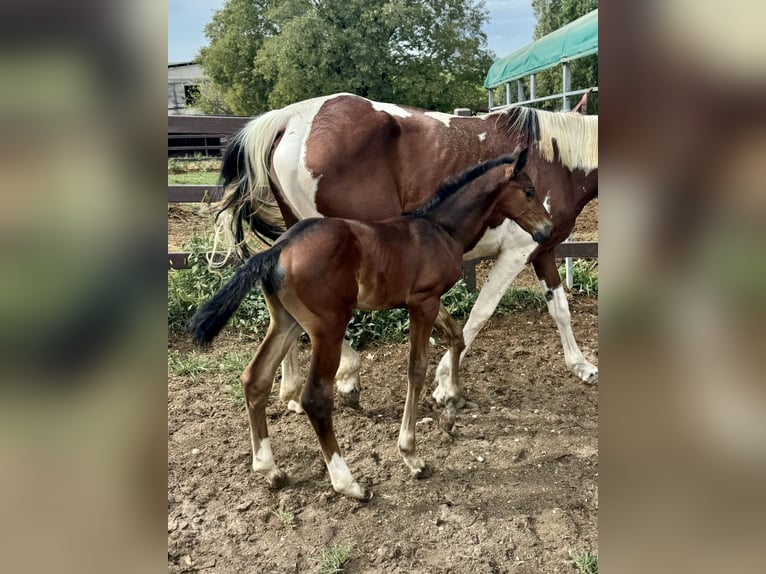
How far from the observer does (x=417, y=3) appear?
26500mm

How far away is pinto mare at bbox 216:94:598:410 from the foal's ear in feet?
1.74

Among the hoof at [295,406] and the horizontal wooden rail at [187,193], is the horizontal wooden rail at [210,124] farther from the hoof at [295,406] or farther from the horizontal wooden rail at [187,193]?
the hoof at [295,406]

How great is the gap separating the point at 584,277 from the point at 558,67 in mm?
17834

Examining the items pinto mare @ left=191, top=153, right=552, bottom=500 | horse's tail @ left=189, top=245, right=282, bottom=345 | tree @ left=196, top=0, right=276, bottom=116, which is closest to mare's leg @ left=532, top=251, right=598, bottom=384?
pinto mare @ left=191, top=153, right=552, bottom=500

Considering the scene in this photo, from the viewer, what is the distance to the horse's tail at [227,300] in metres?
2.19

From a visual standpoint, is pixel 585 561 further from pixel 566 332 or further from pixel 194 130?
pixel 194 130

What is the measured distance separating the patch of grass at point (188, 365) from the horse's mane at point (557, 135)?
287 cm

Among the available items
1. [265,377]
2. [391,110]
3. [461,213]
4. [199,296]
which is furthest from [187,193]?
[461,213]

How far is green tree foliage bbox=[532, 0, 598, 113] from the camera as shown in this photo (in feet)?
67.9

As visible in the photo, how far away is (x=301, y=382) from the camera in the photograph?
3.51 metres

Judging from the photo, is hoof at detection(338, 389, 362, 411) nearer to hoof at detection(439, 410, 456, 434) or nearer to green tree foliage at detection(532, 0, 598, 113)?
hoof at detection(439, 410, 456, 434)

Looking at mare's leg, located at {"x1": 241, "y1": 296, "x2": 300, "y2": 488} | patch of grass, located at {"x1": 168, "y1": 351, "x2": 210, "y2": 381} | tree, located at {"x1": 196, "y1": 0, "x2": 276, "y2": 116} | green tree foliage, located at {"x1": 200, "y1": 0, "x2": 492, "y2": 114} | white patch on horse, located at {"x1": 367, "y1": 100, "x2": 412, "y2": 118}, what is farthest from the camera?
tree, located at {"x1": 196, "y1": 0, "x2": 276, "y2": 116}
